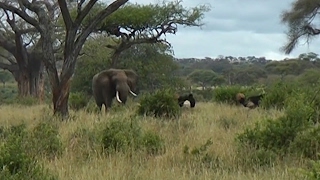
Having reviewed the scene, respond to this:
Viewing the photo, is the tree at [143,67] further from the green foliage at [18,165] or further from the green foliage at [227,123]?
the green foliage at [18,165]

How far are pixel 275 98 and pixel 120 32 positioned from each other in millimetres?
11855

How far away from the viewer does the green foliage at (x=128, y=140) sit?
255 inches

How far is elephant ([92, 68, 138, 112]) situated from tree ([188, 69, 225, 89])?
20568 mm

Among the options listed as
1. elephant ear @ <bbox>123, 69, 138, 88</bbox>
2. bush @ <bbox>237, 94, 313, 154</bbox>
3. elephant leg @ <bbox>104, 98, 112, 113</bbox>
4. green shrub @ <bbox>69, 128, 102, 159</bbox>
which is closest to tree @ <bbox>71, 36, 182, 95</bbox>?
elephant ear @ <bbox>123, 69, 138, 88</bbox>

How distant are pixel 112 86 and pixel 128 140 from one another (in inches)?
299

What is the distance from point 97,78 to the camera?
47.3 feet

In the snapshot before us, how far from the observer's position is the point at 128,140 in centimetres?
665

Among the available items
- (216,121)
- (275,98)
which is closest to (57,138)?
(216,121)

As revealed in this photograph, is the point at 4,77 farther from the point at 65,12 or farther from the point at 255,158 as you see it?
the point at 255,158

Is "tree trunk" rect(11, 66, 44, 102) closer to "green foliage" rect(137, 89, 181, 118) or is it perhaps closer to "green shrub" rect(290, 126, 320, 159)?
"green foliage" rect(137, 89, 181, 118)

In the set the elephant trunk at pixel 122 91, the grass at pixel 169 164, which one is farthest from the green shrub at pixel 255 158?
the elephant trunk at pixel 122 91

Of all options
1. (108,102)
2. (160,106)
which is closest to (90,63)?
(108,102)

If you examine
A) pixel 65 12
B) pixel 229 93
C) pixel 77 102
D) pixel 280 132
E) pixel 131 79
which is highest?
pixel 65 12

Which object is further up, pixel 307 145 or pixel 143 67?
pixel 143 67
